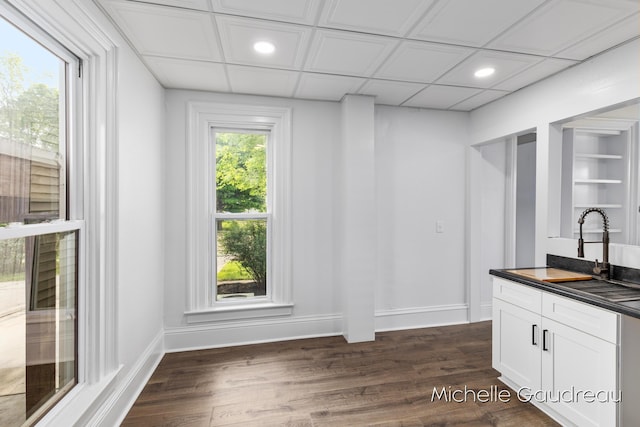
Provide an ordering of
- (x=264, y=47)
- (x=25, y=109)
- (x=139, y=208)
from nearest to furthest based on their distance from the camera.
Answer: (x=25, y=109) → (x=264, y=47) → (x=139, y=208)

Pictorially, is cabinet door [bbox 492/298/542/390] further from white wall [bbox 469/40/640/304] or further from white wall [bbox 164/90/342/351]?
white wall [bbox 164/90/342/351]

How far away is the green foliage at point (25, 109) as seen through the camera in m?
1.18

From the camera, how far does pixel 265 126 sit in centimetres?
306

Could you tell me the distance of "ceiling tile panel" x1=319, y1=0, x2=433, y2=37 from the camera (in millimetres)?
1651

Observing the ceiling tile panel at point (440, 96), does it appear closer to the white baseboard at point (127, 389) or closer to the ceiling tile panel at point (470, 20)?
the ceiling tile panel at point (470, 20)

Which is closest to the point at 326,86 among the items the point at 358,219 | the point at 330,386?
the point at 358,219

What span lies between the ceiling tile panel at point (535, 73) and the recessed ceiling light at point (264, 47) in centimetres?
196

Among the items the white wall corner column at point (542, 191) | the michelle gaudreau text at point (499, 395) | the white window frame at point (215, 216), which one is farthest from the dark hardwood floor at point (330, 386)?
the white wall corner column at point (542, 191)

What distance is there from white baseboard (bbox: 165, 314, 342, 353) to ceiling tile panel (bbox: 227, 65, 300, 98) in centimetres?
218

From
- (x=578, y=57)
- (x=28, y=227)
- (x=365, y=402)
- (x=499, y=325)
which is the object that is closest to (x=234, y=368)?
(x=365, y=402)

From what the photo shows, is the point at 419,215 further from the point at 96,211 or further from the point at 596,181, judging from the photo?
the point at 96,211

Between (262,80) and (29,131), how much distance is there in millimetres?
1699

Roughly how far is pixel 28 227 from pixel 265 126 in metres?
2.10

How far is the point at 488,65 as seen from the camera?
2355 mm
